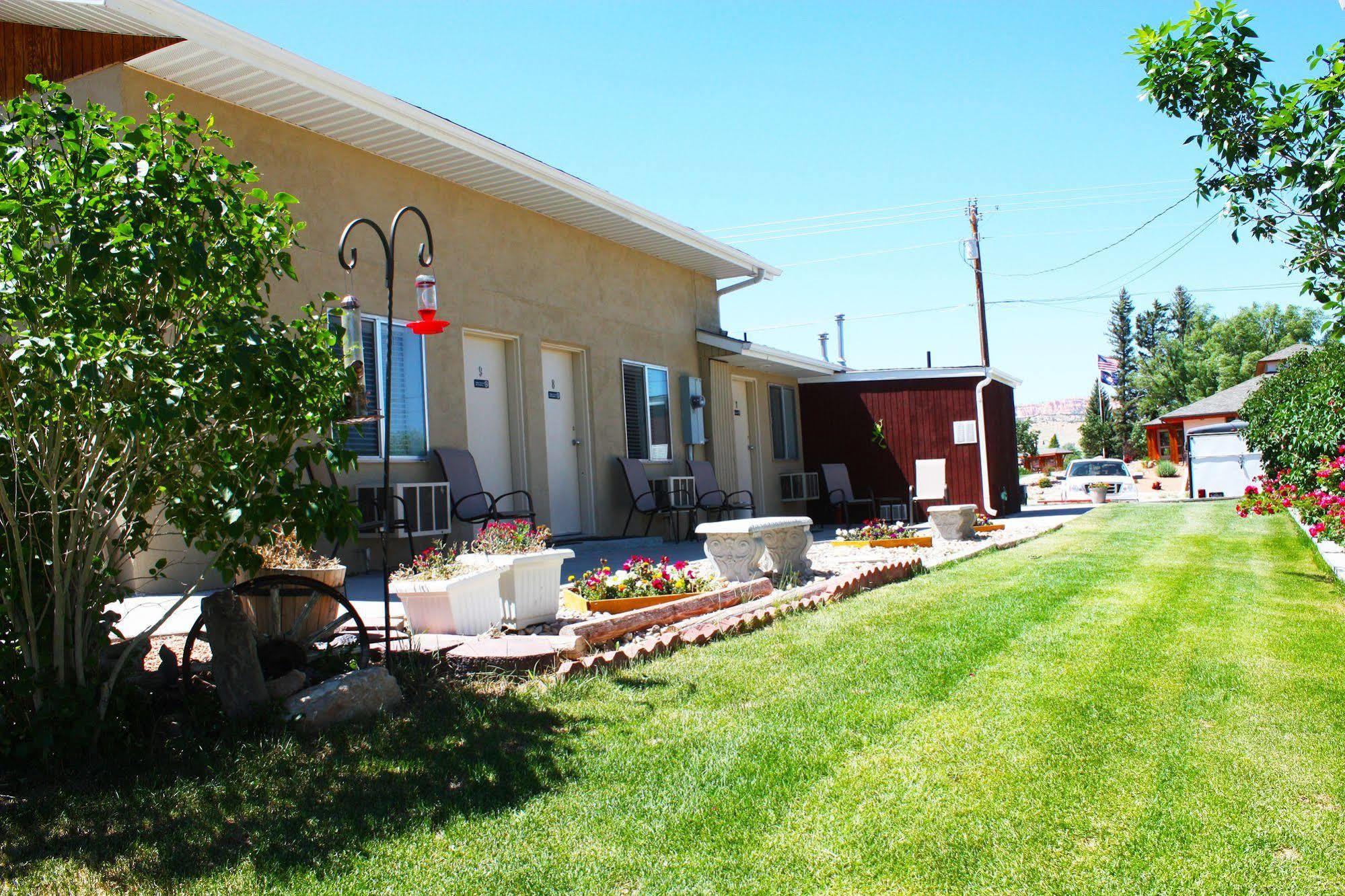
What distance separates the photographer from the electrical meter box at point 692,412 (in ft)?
39.6

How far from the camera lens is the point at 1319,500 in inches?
234

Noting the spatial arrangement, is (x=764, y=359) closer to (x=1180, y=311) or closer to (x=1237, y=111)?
(x=1237, y=111)

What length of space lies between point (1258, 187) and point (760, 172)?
14800 mm

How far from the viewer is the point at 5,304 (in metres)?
2.69

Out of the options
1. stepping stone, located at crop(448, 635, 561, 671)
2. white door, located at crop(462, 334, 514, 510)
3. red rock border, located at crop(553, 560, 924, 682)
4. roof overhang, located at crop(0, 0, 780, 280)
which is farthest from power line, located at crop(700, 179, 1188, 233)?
stepping stone, located at crop(448, 635, 561, 671)

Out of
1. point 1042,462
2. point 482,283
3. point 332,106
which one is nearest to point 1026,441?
point 1042,462

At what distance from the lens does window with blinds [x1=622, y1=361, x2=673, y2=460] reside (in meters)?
11.1

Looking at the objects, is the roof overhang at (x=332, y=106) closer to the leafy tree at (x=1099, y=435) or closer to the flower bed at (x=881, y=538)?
the flower bed at (x=881, y=538)

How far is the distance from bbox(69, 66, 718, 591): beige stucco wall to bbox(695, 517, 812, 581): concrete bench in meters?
2.68

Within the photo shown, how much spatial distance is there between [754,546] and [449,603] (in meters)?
2.63

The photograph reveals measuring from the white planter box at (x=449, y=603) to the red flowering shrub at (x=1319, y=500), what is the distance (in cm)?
451

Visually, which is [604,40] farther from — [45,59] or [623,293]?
[45,59]

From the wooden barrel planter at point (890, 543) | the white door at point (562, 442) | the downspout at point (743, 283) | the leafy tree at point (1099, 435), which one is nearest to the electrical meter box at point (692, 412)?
the downspout at point (743, 283)

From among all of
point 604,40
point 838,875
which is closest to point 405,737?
point 838,875
